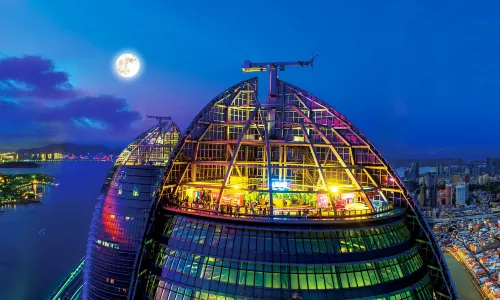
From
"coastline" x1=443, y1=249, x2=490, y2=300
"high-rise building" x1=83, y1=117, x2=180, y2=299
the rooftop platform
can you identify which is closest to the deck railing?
the rooftop platform

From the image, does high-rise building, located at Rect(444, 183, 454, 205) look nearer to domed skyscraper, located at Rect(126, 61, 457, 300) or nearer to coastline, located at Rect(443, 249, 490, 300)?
coastline, located at Rect(443, 249, 490, 300)

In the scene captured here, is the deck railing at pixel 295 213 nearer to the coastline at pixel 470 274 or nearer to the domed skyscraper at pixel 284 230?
the domed skyscraper at pixel 284 230

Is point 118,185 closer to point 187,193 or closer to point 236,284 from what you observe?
point 187,193

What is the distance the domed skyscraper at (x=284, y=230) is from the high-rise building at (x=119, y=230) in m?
11.7

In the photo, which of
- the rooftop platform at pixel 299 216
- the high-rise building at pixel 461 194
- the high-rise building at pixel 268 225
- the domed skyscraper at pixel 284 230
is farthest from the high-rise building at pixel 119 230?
the high-rise building at pixel 461 194

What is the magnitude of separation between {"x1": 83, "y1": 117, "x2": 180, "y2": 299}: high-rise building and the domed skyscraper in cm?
1168

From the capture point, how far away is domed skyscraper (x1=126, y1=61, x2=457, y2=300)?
123 feet

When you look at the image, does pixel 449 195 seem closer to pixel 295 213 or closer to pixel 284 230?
pixel 295 213

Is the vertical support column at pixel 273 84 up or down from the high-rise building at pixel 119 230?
up

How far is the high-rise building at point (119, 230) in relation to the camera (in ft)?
195

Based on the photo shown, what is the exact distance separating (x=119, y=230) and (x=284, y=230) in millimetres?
35011

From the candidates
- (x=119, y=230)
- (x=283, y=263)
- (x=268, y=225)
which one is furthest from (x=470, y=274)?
(x=119, y=230)

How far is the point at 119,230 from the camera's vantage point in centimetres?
6125

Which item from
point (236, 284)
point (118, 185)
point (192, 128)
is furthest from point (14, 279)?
point (236, 284)
